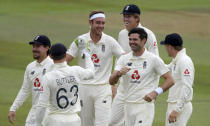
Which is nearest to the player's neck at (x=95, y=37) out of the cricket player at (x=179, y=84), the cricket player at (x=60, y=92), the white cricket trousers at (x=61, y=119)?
the cricket player at (x=179, y=84)

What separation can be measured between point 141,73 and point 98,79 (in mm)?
2029

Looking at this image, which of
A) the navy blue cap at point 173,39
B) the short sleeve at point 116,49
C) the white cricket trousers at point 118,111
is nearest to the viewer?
the navy blue cap at point 173,39

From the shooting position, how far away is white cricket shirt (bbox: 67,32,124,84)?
42.4 feet

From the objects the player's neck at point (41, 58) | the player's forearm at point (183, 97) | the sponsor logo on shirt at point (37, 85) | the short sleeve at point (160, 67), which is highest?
the player's neck at point (41, 58)

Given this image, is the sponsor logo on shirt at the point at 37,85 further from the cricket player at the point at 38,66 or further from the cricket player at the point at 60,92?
the cricket player at the point at 60,92

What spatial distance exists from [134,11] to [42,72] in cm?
238

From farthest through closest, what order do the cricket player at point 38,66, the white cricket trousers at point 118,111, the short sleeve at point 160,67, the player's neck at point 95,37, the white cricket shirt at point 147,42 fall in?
the player's neck at point 95,37, the white cricket shirt at point 147,42, the white cricket trousers at point 118,111, the cricket player at point 38,66, the short sleeve at point 160,67

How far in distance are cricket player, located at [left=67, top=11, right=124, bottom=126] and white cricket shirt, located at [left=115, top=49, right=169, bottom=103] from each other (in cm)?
174

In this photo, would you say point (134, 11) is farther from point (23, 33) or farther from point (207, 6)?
point (207, 6)

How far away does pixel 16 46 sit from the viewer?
27.7m

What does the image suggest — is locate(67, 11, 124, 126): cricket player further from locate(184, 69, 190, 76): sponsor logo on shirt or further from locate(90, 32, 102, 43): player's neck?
locate(184, 69, 190, 76): sponsor logo on shirt

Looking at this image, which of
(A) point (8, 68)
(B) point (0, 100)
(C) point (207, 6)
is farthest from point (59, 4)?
(B) point (0, 100)

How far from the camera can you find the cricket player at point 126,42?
484 inches

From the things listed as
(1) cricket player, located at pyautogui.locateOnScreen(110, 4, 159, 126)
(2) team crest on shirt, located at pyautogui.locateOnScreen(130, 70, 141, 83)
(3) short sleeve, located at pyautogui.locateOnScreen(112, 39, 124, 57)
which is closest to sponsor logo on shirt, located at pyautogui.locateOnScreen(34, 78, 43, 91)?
(1) cricket player, located at pyautogui.locateOnScreen(110, 4, 159, 126)
